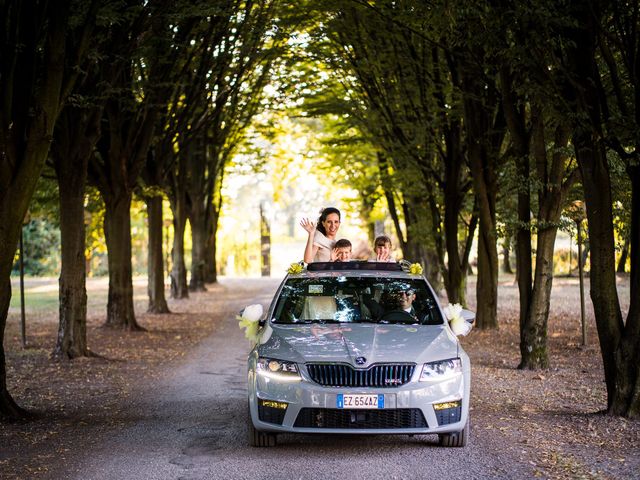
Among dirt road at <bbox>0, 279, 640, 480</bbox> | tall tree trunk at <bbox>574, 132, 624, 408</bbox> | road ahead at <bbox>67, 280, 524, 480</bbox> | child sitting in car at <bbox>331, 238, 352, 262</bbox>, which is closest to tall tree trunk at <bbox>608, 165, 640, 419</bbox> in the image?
tall tree trunk at <bbox>574, 132, 624, 408</bbox>

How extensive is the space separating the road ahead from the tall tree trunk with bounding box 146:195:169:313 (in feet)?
49.7

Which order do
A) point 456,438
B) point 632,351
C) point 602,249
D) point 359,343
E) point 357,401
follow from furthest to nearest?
point 602,249, point 632,351, point 456,438, point 359,343, point 357,401

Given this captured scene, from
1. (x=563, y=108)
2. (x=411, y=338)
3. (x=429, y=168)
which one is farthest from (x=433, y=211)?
(x=411, y=338)

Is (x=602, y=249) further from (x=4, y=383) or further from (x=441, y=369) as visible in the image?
(x=4, y=383)

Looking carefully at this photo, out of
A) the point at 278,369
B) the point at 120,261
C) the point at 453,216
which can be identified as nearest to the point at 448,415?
the point at 278,369

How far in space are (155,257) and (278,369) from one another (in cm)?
1837

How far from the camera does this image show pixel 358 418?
7.08m

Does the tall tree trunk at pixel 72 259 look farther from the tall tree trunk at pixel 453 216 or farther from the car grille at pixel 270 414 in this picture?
the tall tree trunk at pixel 453 216

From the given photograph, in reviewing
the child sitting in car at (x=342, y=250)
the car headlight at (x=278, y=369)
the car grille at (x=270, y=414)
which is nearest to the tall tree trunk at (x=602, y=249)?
the child sitting in car at (x=342, y=250)

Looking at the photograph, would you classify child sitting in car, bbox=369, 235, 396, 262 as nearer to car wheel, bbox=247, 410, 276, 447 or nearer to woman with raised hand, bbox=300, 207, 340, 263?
woman with raised hand, bbox=300, 207, 340, 263

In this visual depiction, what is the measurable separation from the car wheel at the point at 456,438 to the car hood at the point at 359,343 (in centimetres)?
69

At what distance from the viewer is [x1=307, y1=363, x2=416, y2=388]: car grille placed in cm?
709

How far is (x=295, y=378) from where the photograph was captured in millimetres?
7156

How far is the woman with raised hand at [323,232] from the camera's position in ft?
34.5
